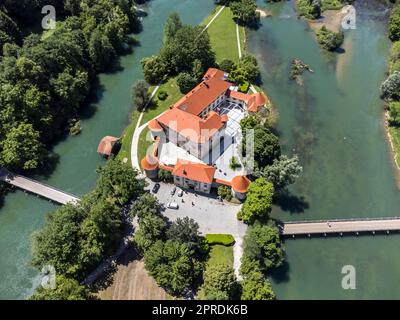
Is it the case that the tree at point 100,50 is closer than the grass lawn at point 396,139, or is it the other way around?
the grass lawn at point 396,139

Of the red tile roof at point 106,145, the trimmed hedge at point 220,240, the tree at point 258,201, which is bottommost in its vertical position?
the trimmed hedge at point 220,240

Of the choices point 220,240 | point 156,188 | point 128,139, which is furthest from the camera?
point 128,139

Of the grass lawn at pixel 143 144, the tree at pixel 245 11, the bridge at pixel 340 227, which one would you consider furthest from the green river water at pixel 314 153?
the grass lawn at pixel 143 144

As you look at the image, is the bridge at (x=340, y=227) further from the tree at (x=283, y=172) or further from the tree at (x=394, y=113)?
the tree at (x=394, y=113)

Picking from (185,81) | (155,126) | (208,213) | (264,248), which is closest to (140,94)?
(185,81)

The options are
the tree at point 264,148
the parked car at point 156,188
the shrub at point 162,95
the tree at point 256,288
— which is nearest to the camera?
the tree at point 256,288

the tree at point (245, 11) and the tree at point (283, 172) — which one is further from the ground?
the tree at point (245, 11)

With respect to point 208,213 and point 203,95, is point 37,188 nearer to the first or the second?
point 208,213

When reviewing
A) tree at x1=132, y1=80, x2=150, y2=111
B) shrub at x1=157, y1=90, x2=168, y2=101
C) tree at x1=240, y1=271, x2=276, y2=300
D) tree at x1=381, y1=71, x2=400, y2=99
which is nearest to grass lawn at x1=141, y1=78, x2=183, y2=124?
shrub at x1=157, y1=90, x2=168, y2=101
